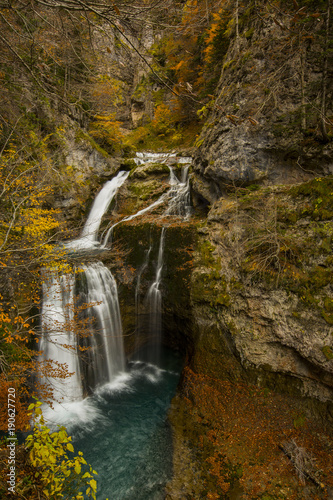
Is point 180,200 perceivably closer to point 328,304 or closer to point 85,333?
point 85,333

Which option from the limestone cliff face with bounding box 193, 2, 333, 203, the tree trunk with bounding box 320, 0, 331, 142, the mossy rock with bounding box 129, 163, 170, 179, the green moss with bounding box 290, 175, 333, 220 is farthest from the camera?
the mossy rock with bounding box 129, 163, 170, 179

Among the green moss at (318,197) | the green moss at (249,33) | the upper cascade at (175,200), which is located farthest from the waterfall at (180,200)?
the green moss at (249,33)

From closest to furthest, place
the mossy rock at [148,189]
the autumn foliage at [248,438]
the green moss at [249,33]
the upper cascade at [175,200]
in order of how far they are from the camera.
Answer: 1. the autumn foliage at [248,438]
2. the green moss at [249,33]
3. the upper cascade at [175,200]
4. the mossy rock at [148,189]

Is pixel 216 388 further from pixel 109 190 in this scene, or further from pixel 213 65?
pixel 213 65

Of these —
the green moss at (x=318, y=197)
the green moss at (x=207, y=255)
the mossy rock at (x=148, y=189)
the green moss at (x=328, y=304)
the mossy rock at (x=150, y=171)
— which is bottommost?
the green moss at (x=328, y=304)

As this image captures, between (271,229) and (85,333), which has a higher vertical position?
(271,229)

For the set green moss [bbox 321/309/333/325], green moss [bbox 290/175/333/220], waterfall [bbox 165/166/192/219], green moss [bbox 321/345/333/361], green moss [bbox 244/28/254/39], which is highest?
green moss [bbox 244/28/254/39]

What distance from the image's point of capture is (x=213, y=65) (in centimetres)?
1300

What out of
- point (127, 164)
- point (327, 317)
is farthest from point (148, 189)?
point (327, 317)

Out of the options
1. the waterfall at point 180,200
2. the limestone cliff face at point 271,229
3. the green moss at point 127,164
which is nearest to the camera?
the limestone cliff face at point 271,229

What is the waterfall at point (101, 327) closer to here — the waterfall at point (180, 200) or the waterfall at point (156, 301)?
the waterfall at point (156, 301)

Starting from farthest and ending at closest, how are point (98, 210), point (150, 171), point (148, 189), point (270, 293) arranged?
point (150, 171)
point (98, 210)
point (148, 189)
point (270, 293)

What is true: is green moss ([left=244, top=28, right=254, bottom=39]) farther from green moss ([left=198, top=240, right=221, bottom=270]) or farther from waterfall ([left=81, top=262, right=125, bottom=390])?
waterfall ([left=81, top=262, right=125, bottom=390])

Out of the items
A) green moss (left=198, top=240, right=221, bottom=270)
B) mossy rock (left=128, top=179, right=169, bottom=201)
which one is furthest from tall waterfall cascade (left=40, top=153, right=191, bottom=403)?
mossy rock (left=128, top=179, right=169, bottom=201)
